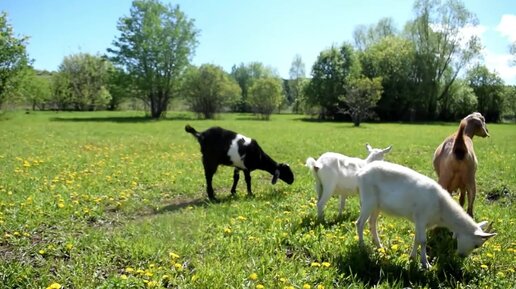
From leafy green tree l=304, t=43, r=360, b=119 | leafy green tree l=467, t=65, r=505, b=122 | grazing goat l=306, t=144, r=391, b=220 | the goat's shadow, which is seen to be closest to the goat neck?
grazing goat l=306, t=144, r=391, b=220

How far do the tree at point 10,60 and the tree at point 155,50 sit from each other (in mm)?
10078

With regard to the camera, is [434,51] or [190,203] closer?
[190,203]

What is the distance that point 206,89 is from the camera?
55.9 m

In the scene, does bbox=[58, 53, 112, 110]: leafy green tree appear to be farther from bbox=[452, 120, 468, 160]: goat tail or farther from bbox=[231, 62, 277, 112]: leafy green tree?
bbox=[452, 120, 468, 160]: goat tail

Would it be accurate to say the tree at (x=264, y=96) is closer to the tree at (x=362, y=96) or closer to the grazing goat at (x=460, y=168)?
the tree at (x=362, y=96)

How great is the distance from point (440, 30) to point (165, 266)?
67400 millimetres

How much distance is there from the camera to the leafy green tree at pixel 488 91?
69.4 metres

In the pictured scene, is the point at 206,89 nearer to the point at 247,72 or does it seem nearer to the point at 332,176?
the point at 332,176

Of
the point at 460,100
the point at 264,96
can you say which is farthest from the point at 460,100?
the point at 264,96

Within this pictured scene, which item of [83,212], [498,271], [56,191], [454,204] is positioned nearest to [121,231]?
[83,212]

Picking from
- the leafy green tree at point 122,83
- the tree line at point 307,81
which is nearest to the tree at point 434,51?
the tree line at point 307,81

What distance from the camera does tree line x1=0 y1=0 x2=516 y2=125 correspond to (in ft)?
164

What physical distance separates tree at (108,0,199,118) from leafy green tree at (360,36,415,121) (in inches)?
1179

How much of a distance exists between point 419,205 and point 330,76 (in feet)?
196
